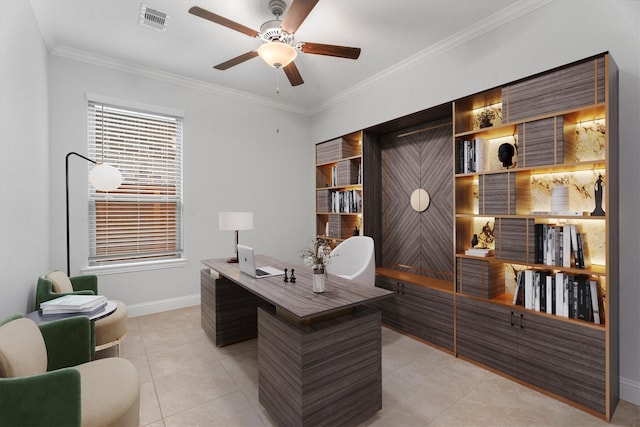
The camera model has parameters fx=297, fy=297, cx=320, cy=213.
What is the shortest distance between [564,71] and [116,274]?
4.75 m

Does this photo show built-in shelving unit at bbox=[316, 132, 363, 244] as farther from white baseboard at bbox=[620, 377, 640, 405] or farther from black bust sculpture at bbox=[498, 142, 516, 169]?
white baseboard at bbox=[620, 377, 640, 405]

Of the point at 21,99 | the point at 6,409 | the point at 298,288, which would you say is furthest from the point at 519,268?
the point at 21,99

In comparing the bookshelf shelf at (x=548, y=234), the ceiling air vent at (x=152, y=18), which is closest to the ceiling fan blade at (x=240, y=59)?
the ceiling air vent at (x=152, y=18)

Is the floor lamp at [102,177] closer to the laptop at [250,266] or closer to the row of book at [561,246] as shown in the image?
the laptop at [250,266]

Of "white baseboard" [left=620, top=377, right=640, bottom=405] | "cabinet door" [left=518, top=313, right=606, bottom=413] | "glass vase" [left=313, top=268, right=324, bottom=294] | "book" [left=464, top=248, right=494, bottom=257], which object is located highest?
"book" [left=464, top=248, right=494, bottom=257]

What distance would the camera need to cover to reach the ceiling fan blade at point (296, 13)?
1.84 m

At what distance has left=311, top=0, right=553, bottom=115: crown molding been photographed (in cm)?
242

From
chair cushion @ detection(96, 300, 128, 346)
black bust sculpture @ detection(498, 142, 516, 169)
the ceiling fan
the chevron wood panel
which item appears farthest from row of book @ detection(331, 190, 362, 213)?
chair cushion @ detection(96, 300, 128, 346)

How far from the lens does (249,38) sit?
2.99m

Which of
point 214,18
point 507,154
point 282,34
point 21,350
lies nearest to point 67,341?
point 21,350

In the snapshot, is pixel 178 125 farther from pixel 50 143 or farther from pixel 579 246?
pixel 579 246

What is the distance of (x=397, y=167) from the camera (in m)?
3.90

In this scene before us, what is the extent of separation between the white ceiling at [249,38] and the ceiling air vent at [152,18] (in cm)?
4

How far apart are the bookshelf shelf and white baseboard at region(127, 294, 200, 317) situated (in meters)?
3.33
